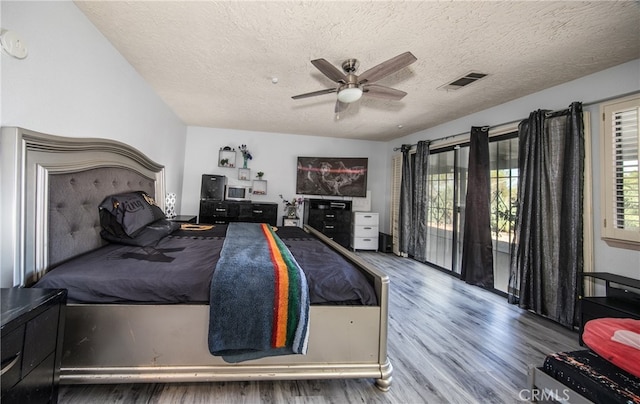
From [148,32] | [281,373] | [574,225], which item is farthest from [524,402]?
[148,32]

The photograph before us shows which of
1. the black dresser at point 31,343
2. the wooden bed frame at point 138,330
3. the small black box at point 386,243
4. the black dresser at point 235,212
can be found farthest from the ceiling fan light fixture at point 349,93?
the small black box at point 386,243

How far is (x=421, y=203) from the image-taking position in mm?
4336

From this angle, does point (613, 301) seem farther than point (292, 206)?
No

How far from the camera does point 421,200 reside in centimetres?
434

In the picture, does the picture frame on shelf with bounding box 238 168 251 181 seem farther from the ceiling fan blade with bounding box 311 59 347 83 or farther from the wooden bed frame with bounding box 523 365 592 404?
the wooden bed frame with bounding box 523 365 592 404

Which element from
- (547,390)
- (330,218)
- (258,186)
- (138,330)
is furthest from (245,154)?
(547,390)

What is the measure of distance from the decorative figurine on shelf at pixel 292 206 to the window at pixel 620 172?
161 inches

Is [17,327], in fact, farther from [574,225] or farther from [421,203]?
[421,203]

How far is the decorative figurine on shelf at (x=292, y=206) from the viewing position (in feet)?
16.3

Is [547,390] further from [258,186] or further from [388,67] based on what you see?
[258,186]

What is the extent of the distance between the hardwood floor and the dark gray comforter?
51 centimetres

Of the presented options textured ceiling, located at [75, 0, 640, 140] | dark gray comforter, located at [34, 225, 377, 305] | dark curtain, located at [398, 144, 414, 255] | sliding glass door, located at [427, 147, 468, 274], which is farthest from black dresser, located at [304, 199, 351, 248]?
dark gray comforter, located at [34, 225, 377, 305]

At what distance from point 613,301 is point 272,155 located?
188 inches

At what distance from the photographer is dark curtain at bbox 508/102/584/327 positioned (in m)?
2.24
